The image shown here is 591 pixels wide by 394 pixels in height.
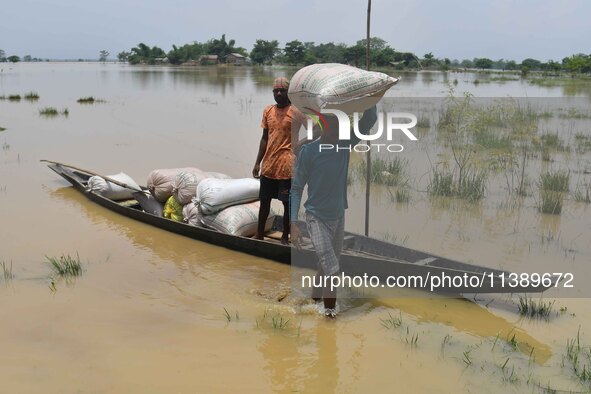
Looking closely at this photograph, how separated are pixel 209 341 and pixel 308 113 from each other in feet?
5.01

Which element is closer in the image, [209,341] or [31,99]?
[209,341]

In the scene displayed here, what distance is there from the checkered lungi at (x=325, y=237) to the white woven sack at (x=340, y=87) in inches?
26.6

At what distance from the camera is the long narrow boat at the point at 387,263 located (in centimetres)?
369

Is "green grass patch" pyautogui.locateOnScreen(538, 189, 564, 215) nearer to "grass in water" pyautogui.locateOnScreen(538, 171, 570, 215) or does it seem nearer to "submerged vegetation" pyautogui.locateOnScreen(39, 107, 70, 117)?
"grass in water" pyautogui.locateOnScreen(538, 171, 570, 215)

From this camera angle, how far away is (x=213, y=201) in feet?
16.5

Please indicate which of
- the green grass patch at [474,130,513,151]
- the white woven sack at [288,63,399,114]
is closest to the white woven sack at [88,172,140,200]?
the white woven sack at [288,63,399,114]

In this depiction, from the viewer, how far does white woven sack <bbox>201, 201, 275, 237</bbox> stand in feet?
16.4

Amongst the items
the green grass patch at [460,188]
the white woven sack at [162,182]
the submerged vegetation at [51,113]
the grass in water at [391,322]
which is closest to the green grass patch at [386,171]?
the green grass patch at [460,188]

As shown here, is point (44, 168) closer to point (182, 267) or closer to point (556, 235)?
point (182, 267)

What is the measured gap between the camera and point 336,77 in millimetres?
3230

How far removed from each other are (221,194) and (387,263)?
1732 millimetres

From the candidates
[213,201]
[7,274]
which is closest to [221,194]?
[213,201]

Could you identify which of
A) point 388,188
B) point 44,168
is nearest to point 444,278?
point 388,188

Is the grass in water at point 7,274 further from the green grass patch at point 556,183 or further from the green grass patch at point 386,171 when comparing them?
the green grass patch at point 556,183
